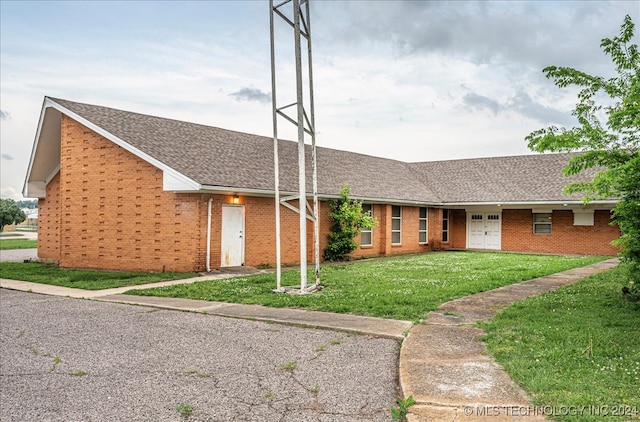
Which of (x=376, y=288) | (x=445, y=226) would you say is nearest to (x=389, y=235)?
(x=445, y=226)

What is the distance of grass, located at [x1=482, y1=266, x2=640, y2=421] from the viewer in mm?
4422

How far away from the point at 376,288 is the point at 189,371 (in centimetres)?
681

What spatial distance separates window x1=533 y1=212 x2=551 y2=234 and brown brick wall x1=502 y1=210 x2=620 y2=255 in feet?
0.63

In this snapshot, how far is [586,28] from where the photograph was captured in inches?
476

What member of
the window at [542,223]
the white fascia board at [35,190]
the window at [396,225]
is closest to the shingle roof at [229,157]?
the window at [396,225]

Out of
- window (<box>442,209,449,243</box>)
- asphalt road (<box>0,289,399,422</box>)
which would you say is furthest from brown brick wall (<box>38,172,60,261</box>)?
window (<box>442,209,449,243</box>)

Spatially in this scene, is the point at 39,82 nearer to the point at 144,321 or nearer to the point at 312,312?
the point at 144,321

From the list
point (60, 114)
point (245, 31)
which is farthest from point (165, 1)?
point (60, 114)

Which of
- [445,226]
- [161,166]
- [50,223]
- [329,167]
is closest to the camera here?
[161,166]

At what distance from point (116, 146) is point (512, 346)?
1496 cm

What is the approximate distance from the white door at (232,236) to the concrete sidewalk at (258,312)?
12.3ft

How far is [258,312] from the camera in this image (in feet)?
30.5

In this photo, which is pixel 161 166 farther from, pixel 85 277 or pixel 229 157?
pixel 85 277

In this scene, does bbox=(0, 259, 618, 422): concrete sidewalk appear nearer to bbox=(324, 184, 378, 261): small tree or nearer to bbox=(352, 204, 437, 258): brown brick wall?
bbox=(324, 184, 378, 261): small tree
